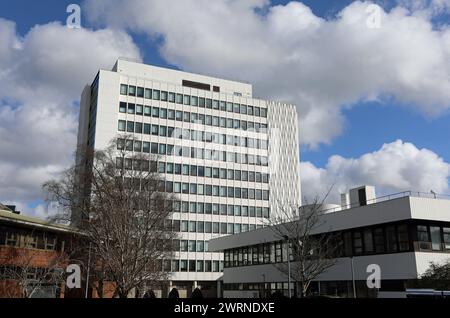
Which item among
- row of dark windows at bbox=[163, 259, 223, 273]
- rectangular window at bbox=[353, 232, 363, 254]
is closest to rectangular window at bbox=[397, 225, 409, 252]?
rectangular window at bbox=[353, 232, 363, 254]

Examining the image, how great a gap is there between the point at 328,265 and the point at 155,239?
14.9m

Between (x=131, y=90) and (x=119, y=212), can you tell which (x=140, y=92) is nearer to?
(x=131, y=90)

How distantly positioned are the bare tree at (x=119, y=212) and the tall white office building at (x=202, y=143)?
3874 centimetres

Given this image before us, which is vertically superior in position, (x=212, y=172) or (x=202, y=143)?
(x=202, y=143)

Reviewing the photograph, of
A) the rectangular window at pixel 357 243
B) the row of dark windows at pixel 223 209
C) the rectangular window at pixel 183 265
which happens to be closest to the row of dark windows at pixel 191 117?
the row of dark windows at pixel 223 209

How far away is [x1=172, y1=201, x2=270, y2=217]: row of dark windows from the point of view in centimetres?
8912

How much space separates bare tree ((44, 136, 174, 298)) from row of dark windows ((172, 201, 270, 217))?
43232 millimetres

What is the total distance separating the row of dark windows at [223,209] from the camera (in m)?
89.1

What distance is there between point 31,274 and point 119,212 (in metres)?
9.08

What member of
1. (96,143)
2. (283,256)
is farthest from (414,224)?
(96,143)

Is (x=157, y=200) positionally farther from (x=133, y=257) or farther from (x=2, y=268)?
(x=2, y=268)

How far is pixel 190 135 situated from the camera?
3652 inches

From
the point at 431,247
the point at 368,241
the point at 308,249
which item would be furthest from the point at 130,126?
the point at 431,247

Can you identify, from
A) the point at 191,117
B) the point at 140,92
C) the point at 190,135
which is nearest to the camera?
the point at 140,92
